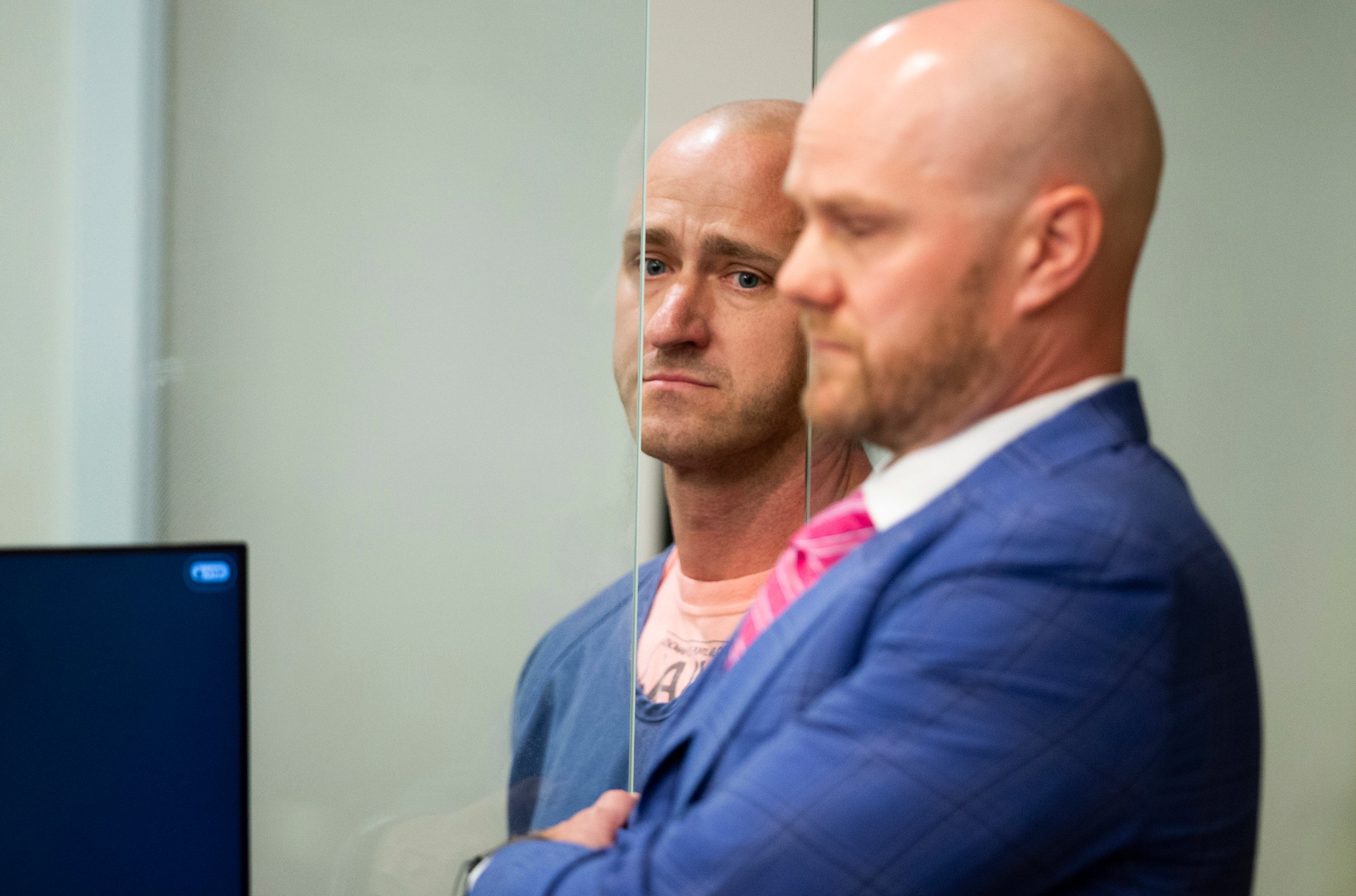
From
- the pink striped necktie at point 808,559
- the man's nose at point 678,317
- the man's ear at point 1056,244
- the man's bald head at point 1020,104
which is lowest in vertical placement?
the pink striped necktie at point 808,559

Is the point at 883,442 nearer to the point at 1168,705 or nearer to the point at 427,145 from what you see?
the point at 1168,705

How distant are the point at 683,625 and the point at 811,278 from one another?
70 cm

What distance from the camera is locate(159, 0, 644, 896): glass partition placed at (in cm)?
134

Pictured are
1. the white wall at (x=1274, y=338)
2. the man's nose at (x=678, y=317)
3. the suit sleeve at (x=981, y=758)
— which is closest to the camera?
the suit sleeve at (x=981, y=758)

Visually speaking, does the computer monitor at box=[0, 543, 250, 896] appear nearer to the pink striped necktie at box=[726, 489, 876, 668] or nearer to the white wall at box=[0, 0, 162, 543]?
the white wall at box=[0, 0, 162, 543]

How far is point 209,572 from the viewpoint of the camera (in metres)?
1.22

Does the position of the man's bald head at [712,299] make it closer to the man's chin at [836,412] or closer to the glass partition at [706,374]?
the glass partition at [706,374]

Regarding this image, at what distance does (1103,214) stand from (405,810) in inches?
39.5

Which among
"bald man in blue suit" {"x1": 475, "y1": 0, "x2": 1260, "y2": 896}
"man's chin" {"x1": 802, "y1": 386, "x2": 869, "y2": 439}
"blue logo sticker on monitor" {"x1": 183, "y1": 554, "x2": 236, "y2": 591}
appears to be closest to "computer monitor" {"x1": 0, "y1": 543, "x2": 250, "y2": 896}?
"blue logo sticker on monitor" {"x1": 183, "y1": 554, "x2": 236, "y2": 591}

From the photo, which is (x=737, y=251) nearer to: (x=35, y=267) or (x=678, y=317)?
(x=678, y=317)

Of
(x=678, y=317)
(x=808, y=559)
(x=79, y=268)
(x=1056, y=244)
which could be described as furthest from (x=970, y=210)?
(x=79, y=268)

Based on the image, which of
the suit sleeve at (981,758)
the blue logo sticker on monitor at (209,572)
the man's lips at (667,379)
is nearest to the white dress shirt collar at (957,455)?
the suit sleeve at (981,758)

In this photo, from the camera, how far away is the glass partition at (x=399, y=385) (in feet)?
4.39

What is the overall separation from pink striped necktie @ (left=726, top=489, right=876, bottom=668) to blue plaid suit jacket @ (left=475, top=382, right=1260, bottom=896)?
0.12 m
